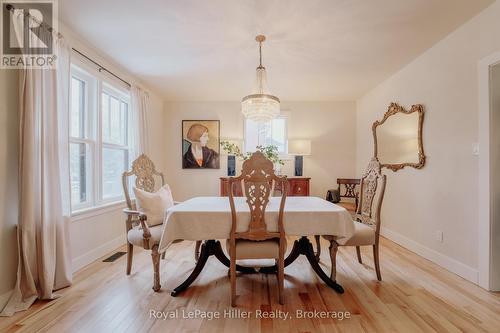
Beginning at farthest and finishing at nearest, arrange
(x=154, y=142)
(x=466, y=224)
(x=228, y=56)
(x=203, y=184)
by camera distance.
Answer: (x=203, y=184)
(x=154, y=142)
(x=228, y=56)
(x=466, y=224)

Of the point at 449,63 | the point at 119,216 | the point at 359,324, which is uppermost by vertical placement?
the point at 449,63

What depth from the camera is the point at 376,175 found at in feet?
7.89

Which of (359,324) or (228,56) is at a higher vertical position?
(228,56)

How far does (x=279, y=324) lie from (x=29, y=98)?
2.51m

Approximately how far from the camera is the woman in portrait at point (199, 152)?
16.2 ft

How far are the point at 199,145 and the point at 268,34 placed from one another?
291 cm

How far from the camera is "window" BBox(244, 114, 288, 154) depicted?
4.93 m

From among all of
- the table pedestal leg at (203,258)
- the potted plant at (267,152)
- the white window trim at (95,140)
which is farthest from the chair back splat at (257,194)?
the white window trim at (95,140)

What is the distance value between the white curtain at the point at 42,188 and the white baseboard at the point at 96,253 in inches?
16.9

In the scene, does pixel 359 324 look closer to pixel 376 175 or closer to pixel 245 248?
pixel 245 248

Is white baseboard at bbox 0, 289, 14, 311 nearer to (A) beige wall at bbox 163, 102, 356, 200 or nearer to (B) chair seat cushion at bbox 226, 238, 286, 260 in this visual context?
(B) chair seat cushion at bbox 226, 238, 286, 260

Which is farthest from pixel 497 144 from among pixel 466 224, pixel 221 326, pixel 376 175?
pixel 221 326

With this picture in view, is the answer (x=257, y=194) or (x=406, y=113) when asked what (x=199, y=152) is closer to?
(x=257, y=194)

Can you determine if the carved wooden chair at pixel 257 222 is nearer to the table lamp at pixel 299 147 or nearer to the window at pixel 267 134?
the table lamp at pixel 299 147
